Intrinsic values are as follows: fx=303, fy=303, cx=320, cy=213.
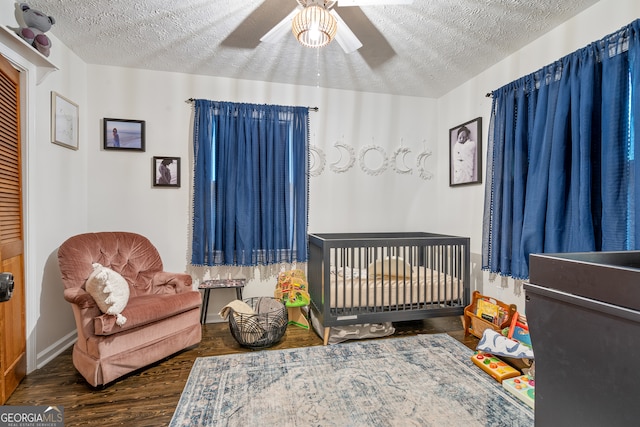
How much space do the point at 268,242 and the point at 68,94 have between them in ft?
6.91

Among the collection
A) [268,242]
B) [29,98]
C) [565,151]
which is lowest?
[268,242]

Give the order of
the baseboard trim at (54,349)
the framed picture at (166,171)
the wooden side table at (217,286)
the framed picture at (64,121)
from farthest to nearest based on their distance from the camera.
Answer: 1. the framed picture at (166,171)
2. the wooden side table at (217,286)
3. the framed picture at (64,121)
4. the baseboard trim at (54,349)

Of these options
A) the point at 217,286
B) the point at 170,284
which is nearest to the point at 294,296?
the point at 217,286

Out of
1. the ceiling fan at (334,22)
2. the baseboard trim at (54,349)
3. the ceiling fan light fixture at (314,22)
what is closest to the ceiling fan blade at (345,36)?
the ceiling fan at (334,22)

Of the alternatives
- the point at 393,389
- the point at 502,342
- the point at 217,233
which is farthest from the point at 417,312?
the point at 217,233

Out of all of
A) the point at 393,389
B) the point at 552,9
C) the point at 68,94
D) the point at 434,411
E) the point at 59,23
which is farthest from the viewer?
the point at 68,94

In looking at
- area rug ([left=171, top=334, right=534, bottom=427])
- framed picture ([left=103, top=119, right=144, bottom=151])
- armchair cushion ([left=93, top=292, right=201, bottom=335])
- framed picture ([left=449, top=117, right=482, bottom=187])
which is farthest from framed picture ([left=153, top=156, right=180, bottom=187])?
framed picture ([left=449, top=117, right=482, bottom=187])

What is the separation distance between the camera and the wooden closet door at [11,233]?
1.76 meters

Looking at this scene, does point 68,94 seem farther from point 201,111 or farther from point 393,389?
point 393,389

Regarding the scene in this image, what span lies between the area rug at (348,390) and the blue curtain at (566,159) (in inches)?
39.6

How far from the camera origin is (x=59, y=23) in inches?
84.9

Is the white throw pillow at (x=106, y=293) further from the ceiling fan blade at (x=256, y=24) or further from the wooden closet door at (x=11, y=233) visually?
the ceiling fan blade at (x=256, y=24)

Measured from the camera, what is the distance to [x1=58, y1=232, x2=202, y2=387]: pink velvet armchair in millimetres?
1872

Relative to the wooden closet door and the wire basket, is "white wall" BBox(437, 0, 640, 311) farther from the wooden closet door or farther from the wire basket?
the wooden closet door
